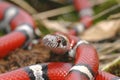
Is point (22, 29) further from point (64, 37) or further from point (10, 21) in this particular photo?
point (64, 37)

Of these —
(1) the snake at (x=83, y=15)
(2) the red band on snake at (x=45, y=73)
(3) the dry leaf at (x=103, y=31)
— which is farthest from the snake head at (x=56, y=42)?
(1) the snake at (x=83, y=15)

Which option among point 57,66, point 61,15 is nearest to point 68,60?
point 57,66

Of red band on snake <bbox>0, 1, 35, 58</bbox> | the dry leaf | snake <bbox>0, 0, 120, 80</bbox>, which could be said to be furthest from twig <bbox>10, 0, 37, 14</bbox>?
snake <bbox>0, 0, 120, 80</bbox>

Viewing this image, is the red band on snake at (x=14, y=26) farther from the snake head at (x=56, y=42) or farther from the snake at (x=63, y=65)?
the snake head at (x=56, y=42)

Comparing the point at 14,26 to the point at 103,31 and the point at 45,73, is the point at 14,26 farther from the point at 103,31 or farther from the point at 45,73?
the point at 45,73

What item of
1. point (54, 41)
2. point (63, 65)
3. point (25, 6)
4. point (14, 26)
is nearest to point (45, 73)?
point (63, 65)

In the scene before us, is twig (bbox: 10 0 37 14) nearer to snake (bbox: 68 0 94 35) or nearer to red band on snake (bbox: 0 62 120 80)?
snake (bbox: 68 0 94 35)
